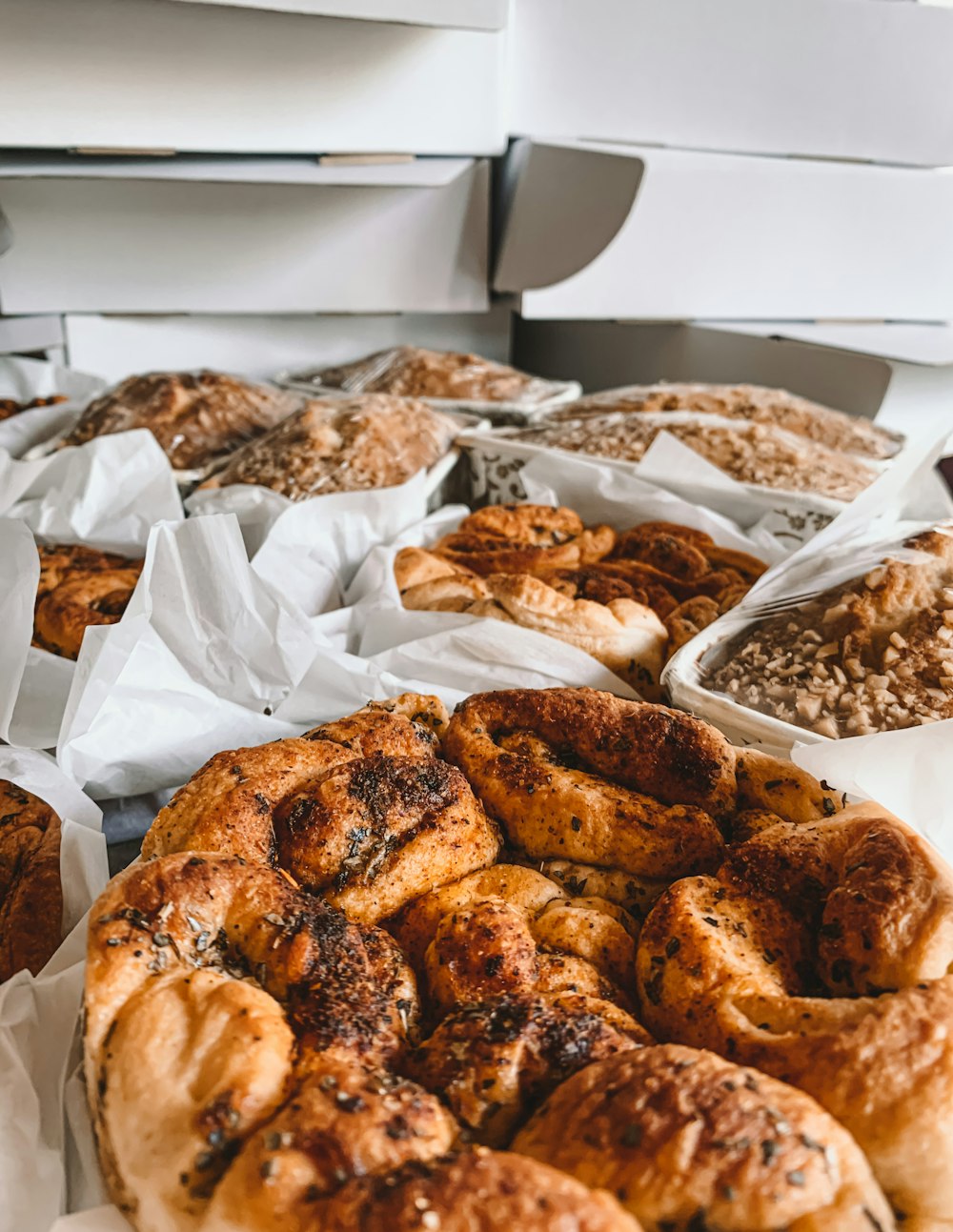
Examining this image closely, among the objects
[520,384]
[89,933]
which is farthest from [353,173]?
[89,933]

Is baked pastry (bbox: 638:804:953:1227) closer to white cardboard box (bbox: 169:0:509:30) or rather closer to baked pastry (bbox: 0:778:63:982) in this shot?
baked pastry (bbox: 0:778:63:982)

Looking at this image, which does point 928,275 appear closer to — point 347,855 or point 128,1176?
point 347,855

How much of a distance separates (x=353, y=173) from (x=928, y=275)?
2087 millimetres

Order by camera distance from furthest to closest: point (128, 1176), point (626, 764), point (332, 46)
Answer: point (332, 46) < point (626, 764) < point (128, 1176)

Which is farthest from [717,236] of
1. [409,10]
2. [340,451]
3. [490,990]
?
[490,990]

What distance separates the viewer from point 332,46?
106 inches

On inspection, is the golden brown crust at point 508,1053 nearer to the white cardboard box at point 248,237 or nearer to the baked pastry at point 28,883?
the baked pastry at point 28,883

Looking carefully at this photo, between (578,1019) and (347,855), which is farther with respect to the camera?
(347,855)

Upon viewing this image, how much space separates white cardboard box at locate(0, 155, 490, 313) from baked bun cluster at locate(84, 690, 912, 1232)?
2267mm

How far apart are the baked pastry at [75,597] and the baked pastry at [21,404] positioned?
104cm

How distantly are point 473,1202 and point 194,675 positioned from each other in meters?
0.85

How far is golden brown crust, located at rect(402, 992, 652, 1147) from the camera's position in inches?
22.9

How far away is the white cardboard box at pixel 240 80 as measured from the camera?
7.95 ft

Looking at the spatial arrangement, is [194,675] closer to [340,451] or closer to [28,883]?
[28,883]
